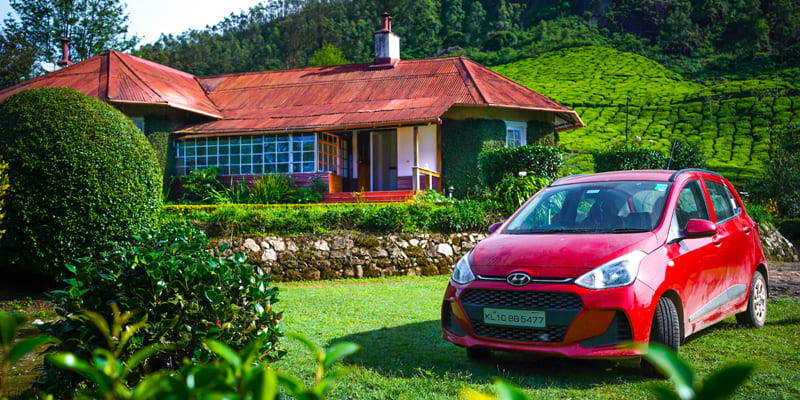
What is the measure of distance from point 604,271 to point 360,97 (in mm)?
18120

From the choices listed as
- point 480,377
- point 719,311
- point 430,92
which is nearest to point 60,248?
point 480,377

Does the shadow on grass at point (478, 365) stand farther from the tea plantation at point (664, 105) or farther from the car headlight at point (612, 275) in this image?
the tea plantation at point (664, 105)

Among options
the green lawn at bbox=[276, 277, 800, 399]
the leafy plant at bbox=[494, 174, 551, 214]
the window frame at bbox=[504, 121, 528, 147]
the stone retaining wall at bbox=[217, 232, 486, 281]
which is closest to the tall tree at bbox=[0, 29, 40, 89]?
the window frame at bbox=[504, 121, 528, 147]

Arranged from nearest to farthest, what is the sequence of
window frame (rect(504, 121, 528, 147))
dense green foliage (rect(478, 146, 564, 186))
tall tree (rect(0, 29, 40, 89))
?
dense green foliage (rect(478, 146, 564, 186)) → window frame (rect(504, 121, 528, 147)) → tall tree (rect(0, 29, 40, 89))

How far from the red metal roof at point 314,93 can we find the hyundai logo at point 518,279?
545 inches

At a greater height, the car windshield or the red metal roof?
the red metal roof

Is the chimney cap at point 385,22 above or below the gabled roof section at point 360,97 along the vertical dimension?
above

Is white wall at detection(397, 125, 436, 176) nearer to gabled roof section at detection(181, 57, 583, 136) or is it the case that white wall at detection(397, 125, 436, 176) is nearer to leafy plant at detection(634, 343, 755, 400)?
gabled roof section at detection(181, 57, 583, 136)

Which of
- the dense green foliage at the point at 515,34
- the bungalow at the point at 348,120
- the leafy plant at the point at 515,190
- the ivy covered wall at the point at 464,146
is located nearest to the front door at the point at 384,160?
the bungalow at the point at 348,120

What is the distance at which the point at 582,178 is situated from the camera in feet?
20.8

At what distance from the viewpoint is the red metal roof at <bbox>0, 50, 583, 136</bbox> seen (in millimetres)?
19984

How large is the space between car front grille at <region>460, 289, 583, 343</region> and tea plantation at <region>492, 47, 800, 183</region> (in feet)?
81.4

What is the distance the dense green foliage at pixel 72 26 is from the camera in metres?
46.0

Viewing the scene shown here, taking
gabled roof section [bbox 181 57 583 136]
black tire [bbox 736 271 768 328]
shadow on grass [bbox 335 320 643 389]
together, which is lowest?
shadow on grass [bbox 335 320 643 389]
